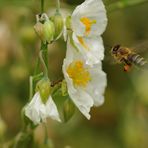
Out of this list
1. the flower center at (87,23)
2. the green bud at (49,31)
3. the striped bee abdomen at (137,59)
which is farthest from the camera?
the striped bee abdomen at (137,59)

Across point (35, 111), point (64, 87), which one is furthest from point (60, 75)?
point (35, 111)

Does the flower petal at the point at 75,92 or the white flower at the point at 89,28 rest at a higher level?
the white flower at the point at 89,28

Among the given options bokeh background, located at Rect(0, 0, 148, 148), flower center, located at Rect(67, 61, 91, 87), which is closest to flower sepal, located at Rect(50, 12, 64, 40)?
flower center, located at Rect(67, 61, 91, 87)

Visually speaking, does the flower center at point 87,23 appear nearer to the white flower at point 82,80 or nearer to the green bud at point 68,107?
the white flower at point 82,80

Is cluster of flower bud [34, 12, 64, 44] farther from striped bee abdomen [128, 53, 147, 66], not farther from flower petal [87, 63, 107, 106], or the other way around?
striped bee abdomen [128, 53, 147, 66]

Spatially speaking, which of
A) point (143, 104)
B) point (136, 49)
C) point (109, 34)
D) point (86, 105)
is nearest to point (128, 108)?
point (143, 104)

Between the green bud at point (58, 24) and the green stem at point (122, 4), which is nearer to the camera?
the green bud at point (58, 24)

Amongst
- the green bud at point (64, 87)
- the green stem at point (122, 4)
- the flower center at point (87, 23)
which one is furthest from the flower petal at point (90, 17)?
the green stem at point (122, 4)
